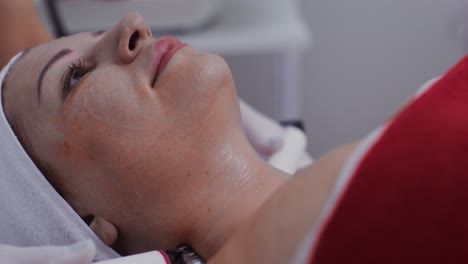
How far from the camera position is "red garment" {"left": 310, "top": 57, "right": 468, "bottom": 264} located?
61cm

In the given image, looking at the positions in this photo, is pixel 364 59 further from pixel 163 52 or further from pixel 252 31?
pixel 163 52

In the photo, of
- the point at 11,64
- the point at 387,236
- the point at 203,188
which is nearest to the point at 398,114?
the point at 387,236

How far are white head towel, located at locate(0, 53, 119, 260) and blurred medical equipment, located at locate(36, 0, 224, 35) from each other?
812 millimetres

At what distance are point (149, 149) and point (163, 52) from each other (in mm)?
163

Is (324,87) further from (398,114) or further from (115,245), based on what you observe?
(398,114)

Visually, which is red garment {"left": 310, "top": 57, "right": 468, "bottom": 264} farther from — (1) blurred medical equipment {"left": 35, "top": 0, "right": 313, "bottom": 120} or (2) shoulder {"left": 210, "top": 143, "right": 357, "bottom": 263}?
(1) blurred medical equipment {"left": 35, "top": 0, "right": 313, "bottom": 120}

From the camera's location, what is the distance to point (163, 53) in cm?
101

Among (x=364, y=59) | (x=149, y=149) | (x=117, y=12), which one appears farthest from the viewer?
(x=364, y=59)

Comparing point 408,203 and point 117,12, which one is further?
point 117,12

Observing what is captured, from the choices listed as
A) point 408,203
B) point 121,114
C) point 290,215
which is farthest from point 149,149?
point 408,203

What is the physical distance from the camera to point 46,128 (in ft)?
3.28

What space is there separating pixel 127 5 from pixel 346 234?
124 cm

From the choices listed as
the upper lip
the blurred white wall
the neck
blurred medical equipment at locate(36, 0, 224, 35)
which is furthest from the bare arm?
the blurred white wall

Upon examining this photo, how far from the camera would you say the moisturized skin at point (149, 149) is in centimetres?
95
